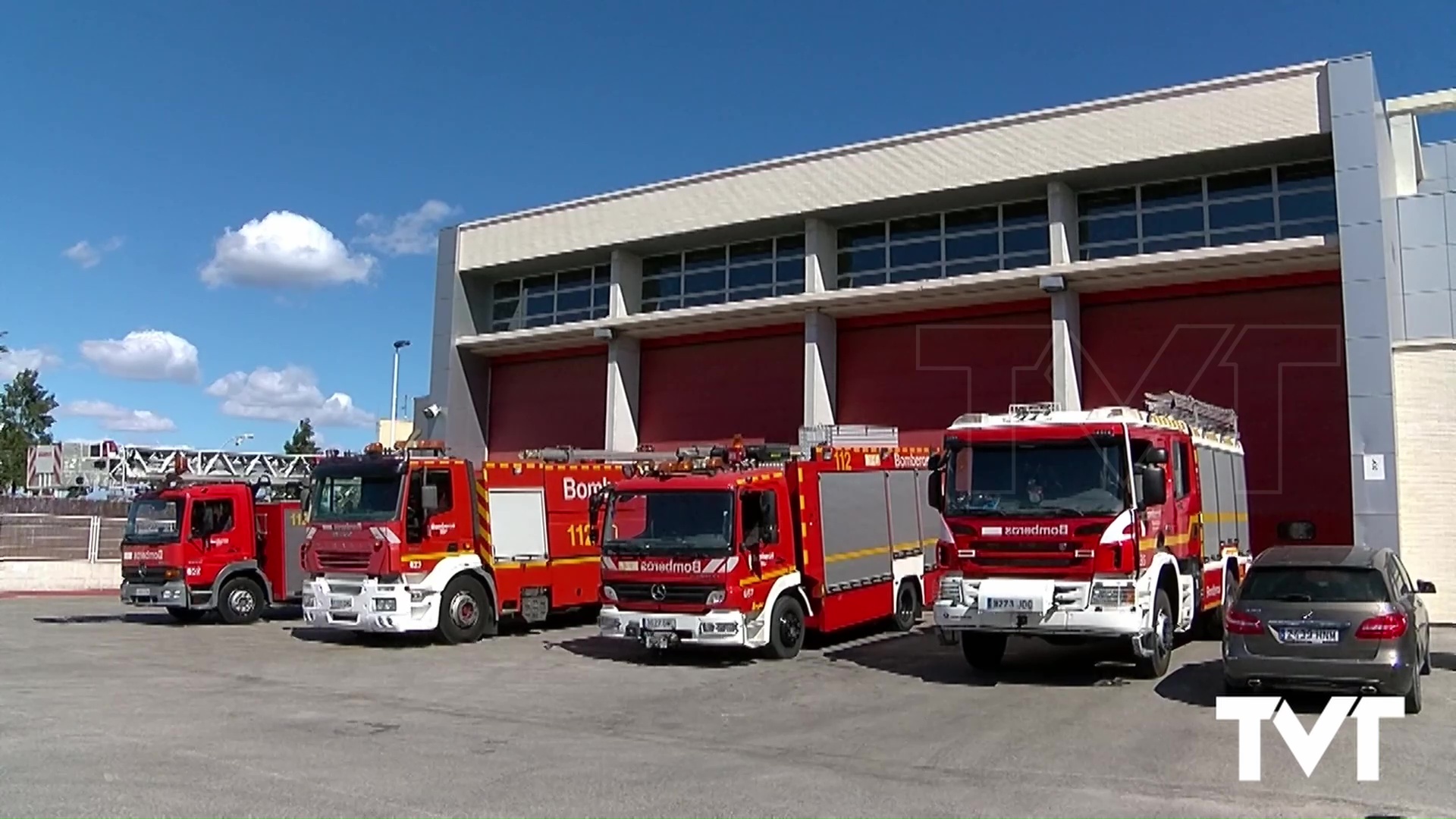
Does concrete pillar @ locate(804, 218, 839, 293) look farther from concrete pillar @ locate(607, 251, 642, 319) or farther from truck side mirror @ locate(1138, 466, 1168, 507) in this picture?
truck side mirror @ locate(1138, 466, 1168, 507)

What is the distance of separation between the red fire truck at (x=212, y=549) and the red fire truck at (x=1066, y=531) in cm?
1291

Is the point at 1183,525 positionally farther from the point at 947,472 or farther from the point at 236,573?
the point at 236,573

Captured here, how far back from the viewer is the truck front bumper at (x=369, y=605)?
644 inches

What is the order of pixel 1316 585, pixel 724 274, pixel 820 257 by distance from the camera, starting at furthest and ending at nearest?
pixel 724 274 < pixel 820 257 < pixel 1316 585

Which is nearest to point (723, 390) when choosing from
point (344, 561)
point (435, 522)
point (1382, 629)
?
point (435, 522)

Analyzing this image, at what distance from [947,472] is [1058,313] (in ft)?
33.9

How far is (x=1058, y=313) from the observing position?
880 inches

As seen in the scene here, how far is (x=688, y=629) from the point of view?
1417cm

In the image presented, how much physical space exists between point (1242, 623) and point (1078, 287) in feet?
42.5

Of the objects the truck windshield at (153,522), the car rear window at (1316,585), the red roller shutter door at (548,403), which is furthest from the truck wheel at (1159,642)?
the red roller shutter door at (548,403)

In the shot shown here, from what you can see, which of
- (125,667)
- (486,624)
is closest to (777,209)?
(486,624)

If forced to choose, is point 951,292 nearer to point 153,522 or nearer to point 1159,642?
point 1159,642

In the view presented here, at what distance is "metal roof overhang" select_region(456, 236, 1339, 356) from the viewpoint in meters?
20.4

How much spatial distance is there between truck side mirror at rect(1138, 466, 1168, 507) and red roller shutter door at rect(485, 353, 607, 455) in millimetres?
18424
